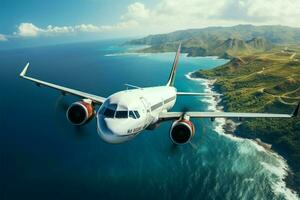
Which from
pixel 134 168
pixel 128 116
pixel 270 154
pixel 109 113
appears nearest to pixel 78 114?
pixel 109 113

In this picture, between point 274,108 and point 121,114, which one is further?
point 274,108

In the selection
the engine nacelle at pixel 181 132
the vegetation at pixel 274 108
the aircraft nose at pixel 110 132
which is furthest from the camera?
the vegetation at pixel 274 108

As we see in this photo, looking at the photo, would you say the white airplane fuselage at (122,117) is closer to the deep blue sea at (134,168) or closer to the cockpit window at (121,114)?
the cockpit window at (121,114)

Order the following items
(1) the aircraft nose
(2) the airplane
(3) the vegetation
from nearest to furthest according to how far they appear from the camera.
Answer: (1) the aircraft nose
(2) the airplane
(3) the vegetation

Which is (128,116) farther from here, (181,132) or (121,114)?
(181,132)

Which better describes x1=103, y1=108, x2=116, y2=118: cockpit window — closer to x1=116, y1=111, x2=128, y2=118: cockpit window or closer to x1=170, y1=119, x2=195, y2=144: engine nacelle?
x1=116, y1=111, x2=128, y2=118: cockpit window

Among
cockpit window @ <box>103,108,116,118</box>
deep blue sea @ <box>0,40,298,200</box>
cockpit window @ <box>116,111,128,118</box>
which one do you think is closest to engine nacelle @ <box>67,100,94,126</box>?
cockpit window @ <box>103,108,116,118</box>

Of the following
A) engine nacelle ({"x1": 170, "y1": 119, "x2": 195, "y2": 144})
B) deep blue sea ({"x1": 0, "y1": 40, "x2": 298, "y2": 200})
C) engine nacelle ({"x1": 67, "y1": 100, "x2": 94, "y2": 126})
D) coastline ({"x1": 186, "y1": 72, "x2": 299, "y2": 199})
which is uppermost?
engine nacelle ({"x1": 67, "y1": 100, "x2": 94, "y2": 126})

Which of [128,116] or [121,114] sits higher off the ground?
[121,114]

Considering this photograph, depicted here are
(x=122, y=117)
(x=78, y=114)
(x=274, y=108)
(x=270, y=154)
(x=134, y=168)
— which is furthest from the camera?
(x=274, y=108)

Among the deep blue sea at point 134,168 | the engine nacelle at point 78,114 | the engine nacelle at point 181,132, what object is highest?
the engine nacelle at point 78,114

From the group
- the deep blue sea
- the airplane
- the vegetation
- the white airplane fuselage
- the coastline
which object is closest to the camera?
the white airplane fuselage

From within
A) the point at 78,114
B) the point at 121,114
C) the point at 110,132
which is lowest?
the point at 78,114

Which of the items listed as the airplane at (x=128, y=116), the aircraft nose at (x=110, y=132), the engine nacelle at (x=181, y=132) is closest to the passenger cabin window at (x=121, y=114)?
the airplane at (x=128, y=116)
